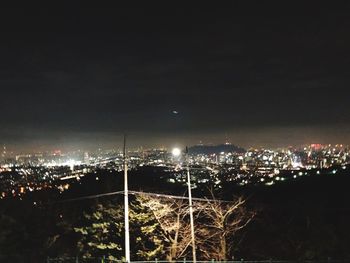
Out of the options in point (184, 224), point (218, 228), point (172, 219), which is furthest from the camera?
point (184, 224)

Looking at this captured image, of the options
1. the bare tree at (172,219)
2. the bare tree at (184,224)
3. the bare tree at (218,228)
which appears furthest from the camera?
the bare tree at (172,219)

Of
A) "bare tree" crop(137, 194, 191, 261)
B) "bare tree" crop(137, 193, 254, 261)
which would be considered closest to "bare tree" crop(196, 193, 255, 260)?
"bare tree" crop(137, 193, 254, 261)

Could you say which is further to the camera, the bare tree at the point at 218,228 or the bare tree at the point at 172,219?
the bare tree at the point at 172,219

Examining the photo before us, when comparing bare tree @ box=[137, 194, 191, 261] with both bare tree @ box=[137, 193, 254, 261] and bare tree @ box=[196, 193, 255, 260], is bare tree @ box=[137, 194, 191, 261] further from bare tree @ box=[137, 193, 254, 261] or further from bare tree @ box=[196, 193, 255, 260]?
bare tree @ box=[196, 193, 255, 260]

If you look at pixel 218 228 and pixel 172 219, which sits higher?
pixel 172 219

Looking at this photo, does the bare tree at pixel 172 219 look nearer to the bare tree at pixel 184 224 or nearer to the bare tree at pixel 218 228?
the bare tree at pixel 184 224

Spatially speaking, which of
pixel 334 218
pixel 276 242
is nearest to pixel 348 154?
pixel 334 218

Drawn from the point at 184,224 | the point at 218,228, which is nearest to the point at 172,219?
the point at 184,224

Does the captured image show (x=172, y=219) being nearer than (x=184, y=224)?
Yes

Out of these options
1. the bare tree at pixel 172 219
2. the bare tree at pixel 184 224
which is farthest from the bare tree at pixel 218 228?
the bare tree at pixel 172 219

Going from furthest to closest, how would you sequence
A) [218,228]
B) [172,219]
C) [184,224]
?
1. [184,224]
2. [172,219]
3. [218,228]

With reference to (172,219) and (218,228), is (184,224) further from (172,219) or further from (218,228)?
(218,228)

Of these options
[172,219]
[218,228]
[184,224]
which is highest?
[172,219]

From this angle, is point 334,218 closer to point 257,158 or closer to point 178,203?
point 178,203
